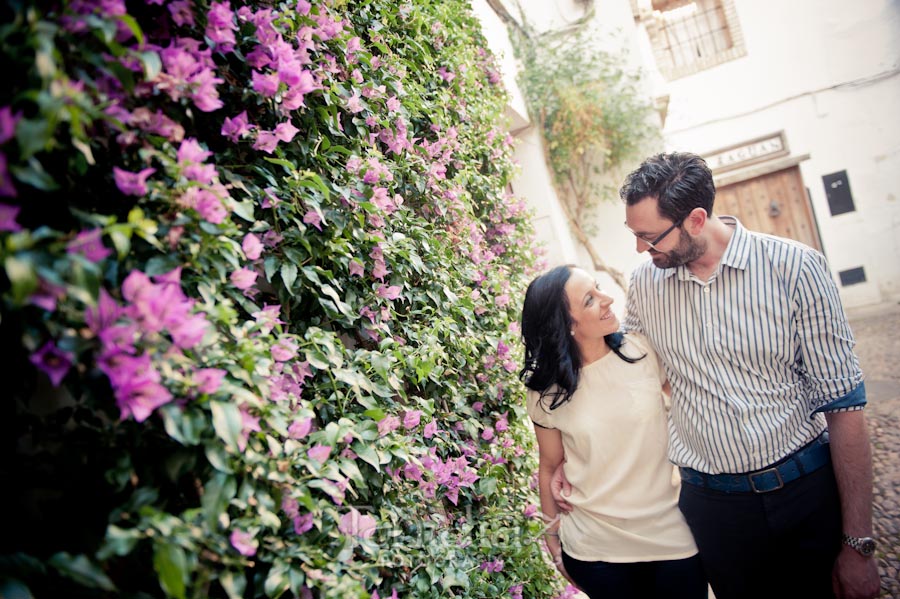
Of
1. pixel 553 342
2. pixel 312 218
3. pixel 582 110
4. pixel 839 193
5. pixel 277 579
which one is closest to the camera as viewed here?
pixel 277 579

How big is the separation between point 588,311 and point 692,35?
30.8ft

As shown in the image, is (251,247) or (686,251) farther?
(686,251)

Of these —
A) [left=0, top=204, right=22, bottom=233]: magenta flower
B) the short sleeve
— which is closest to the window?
the short sleeve

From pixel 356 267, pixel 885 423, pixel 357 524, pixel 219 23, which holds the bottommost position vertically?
pixel 885 423

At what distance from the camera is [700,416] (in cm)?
176

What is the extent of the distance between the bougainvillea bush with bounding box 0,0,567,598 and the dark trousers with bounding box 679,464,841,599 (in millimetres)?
592

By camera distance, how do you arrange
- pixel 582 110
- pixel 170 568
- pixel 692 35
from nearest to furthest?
pixel 170 568
pixel 582 110
pixel 692 35

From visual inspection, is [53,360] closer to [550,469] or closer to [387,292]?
[387,292]

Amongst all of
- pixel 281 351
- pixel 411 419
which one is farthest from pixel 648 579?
pixel 281 351

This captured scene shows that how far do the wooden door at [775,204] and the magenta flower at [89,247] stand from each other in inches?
374

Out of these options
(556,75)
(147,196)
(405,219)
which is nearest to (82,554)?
(147,196)

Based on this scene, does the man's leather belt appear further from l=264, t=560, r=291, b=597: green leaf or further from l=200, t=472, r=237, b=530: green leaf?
l=200, t=472, r=237, b=530: green leaf

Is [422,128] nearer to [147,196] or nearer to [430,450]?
[430,450]

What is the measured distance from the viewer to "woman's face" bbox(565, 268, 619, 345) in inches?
74.7
